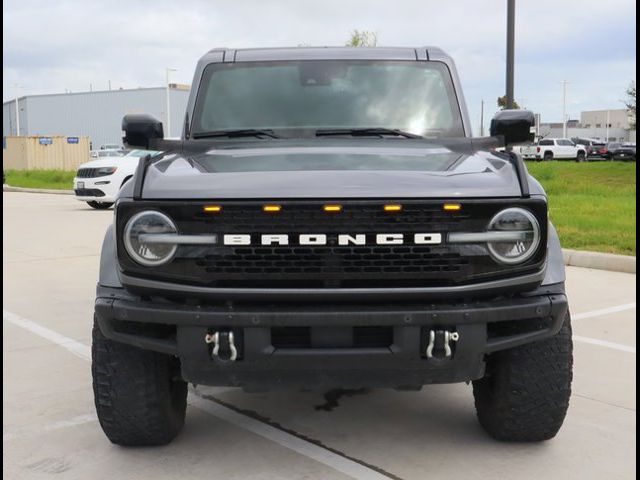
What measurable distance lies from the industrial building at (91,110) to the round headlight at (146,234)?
80.8 meters

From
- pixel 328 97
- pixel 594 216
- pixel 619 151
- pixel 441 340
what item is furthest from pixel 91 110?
pixel 441 340

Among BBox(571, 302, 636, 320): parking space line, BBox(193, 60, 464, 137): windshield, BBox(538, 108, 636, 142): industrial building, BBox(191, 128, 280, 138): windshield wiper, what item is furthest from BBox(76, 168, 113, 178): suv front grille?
BBox(538, 108, 636, 142): industrial building

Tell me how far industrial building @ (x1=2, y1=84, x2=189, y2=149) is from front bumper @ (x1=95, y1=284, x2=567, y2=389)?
80.9 m

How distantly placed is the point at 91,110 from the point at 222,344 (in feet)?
300

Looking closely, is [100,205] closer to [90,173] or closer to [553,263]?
[90,173]

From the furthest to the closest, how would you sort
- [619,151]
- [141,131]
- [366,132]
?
1. [619,151]
2. [141,131]
3. [366,132]

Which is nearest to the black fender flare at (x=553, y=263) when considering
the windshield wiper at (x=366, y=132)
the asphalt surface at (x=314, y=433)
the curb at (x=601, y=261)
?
the asphalt surface at (x=314, y=433)

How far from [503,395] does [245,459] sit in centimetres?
118

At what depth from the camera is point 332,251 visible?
2896 mm

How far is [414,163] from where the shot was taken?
10.7 feet

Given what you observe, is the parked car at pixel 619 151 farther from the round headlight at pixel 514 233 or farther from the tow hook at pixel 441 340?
the tow hook at pixel 441 340

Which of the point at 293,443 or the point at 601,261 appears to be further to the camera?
the point at 601,261

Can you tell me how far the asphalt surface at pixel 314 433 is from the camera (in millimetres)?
3320

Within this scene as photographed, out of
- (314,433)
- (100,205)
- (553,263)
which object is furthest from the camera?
(100,205)
